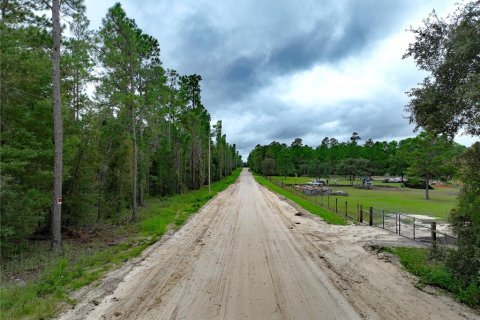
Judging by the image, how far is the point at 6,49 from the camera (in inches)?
393

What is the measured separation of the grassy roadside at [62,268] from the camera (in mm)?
5746

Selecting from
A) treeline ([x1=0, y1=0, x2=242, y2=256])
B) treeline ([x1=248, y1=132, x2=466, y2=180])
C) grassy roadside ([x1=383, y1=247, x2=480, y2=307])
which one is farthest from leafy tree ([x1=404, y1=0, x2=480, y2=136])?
treeline ([x1=248, y1=132, x2=466, y2=180])

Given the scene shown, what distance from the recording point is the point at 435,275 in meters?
7.13

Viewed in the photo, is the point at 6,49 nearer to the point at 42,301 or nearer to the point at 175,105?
the point at 42,301

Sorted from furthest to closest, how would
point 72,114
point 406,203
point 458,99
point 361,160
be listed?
1. point 361,160
2. point 406,203
3. point 72,114
4. point 458,99

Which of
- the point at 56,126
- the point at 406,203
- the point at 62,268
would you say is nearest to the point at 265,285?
the point at 62,268

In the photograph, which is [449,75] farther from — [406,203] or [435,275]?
[406,203]

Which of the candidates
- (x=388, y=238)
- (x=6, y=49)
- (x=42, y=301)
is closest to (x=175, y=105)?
(x=6, y=49)

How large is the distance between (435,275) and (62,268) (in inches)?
366

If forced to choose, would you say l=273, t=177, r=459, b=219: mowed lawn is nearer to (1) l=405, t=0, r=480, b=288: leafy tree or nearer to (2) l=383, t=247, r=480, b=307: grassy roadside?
(2) l=383, t=247, r=480, b=307: grassy roadside

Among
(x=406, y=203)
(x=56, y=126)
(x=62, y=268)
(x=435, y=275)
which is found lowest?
(x=406, y=203)

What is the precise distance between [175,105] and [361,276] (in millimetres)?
29987

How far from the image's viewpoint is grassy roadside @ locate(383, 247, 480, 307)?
20.0ft

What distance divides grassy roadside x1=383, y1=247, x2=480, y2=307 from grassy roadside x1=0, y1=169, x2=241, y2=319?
777cm
